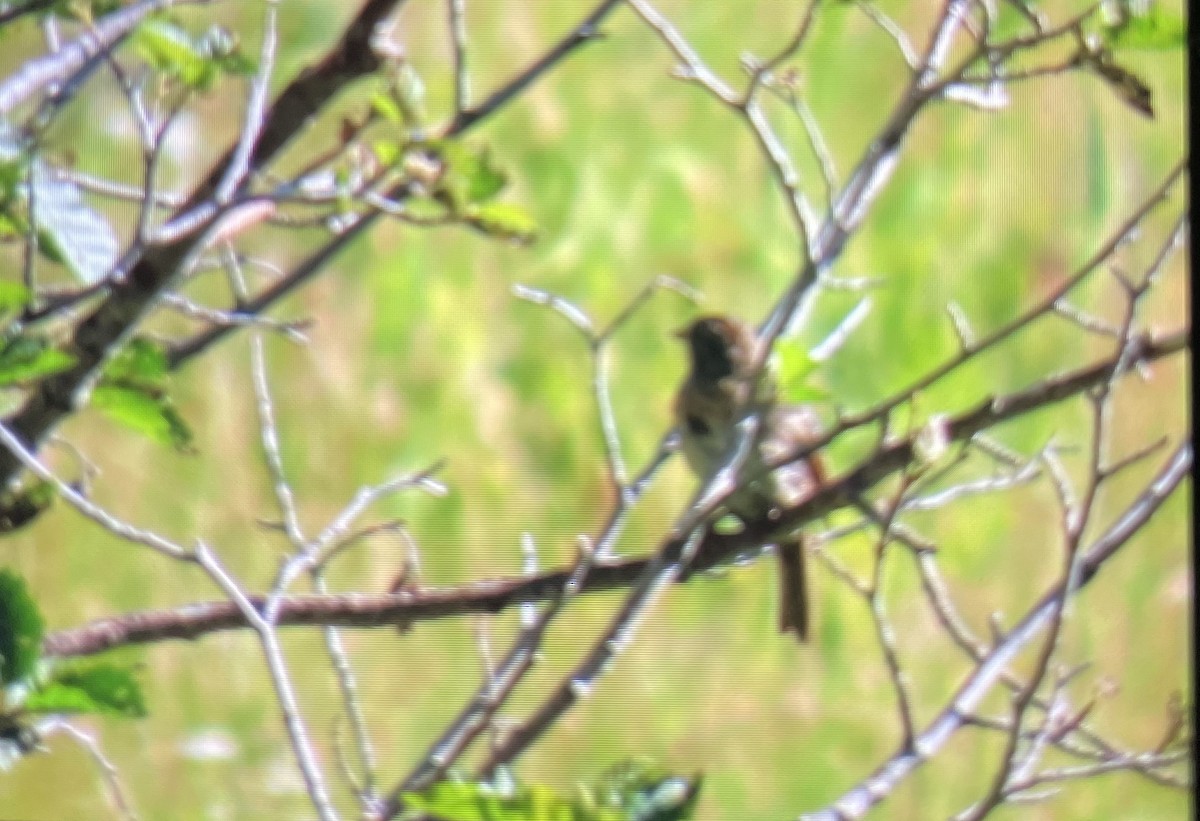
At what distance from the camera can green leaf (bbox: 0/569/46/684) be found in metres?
0.63

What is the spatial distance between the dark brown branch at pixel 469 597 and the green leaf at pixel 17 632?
13cm

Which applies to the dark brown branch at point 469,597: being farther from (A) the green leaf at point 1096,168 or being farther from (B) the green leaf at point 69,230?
(B) the green leaf at point 69,230

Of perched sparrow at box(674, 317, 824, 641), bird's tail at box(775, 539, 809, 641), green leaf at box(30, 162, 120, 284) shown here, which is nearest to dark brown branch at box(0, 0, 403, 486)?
green leaf at box(30, 162, 120, 284)

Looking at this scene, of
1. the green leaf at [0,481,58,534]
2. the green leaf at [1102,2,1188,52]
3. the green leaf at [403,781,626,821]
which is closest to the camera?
the green leaf at [403,781,626,821]

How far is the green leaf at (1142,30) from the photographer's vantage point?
0.69 metres

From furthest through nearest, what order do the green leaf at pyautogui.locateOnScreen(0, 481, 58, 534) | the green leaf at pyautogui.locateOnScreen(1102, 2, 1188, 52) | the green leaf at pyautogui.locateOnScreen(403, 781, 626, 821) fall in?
the green leaf at pyautogui.locateOnScreen(0, 481, 58, 534) → the green leaf at pyautogui.locateOnScreen(1102, 2, 1188, 52) → the green leaf at pyautogui.locateOnScreen(403, 781, 626, 821)

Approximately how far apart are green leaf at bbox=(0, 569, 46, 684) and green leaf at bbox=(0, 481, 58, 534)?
0.18m

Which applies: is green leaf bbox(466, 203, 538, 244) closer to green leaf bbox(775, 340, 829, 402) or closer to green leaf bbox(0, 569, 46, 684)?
green leaf bbox(775, 340, 829, 402)

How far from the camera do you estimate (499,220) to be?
73cm

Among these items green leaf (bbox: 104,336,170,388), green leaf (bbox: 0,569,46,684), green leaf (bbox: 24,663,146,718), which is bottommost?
green leaf (bbox: 24,663,146,718)

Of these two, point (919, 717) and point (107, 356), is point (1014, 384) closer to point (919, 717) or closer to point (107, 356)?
point (919, 717)

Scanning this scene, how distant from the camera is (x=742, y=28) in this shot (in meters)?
0.86

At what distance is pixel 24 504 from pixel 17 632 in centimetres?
20

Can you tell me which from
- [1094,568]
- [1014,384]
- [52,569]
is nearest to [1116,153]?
[1014,384]
